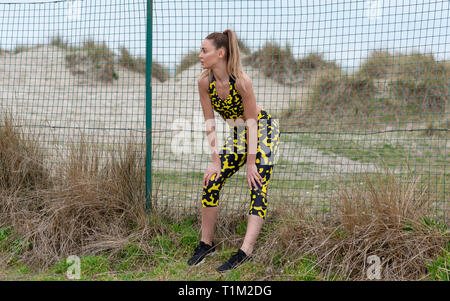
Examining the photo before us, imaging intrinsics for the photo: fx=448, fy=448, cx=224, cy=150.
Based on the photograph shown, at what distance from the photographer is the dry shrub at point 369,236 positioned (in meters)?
3.15

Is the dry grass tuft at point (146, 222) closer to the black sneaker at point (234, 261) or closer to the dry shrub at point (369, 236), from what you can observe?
the dry shrub at point (369, 236)

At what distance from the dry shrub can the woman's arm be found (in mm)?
790

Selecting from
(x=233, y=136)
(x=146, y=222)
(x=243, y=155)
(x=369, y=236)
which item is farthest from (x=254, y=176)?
(x=146, y=222)

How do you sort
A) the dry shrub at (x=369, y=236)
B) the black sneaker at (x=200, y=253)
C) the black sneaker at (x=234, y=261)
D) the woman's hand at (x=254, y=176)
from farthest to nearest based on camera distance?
the black sneaker at (x=200, y=253) < the woman's hand at (x=254, y=176) < the black sneaker at (x=234, y=261) < the dry shrub at (x=369, y=236)

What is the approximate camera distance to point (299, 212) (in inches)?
143

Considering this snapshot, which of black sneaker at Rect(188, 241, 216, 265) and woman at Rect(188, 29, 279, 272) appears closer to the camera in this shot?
woman at Rect(188, 29, 279, 272)

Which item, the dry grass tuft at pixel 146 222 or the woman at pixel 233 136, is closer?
the dry grass tuft at pixel 146 222

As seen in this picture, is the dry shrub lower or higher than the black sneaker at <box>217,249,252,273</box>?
higher

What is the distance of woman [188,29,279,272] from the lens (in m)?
3.39

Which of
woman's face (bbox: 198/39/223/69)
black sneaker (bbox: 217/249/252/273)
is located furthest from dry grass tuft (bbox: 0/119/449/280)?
woman's face (bbox: 198/39/223/69)

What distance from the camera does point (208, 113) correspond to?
3619mm

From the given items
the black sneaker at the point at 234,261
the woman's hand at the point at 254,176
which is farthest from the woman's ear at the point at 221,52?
the black sneaker at the point at 234,261

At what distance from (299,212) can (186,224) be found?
1068mm

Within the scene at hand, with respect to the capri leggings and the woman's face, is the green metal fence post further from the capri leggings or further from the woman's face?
the woman's face
